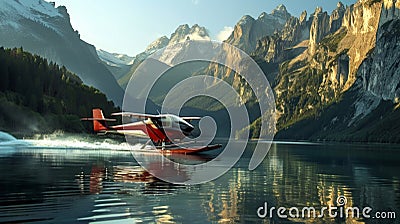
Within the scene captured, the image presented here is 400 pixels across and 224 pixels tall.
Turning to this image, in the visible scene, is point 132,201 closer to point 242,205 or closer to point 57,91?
point 242,205

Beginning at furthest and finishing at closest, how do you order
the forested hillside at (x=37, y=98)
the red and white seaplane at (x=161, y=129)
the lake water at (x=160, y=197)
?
the forested hillside at (x=37, y=98)
the red and white seaplane at (x=161, y=129)
the lake water at (x=160, y=197)

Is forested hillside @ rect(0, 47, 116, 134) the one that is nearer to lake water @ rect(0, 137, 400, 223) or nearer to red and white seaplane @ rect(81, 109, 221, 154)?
red and white seaplane @ rect(81, 109, 221, 154)

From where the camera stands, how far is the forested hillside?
12688 cm

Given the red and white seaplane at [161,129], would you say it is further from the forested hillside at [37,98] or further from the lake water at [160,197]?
the forested hillside at [37,98]

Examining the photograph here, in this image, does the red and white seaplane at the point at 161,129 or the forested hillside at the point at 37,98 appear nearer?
the red and white seaplane at the point at 161,129

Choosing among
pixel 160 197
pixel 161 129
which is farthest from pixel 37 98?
pixel 160 197

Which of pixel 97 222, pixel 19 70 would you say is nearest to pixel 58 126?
pixel 19 70

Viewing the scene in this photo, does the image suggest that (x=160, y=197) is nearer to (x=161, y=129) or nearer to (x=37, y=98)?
(x=161, y=129)

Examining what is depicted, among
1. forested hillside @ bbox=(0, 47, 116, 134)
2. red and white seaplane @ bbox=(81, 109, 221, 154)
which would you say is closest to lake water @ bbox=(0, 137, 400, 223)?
red and white seaplane @ bbox=(81, 109, 221, 154)

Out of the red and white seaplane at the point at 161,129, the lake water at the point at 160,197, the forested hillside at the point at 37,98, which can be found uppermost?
the forested hillside at the point at 37,98

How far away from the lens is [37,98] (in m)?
144

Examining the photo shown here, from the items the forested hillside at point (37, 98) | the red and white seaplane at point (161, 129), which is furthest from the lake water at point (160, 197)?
the forested hillside at point (37, 98)

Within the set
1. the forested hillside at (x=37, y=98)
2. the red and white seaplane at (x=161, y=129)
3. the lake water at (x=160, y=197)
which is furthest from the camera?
the forested hillside at (x=37, y=98)

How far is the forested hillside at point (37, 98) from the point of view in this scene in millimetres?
126875
